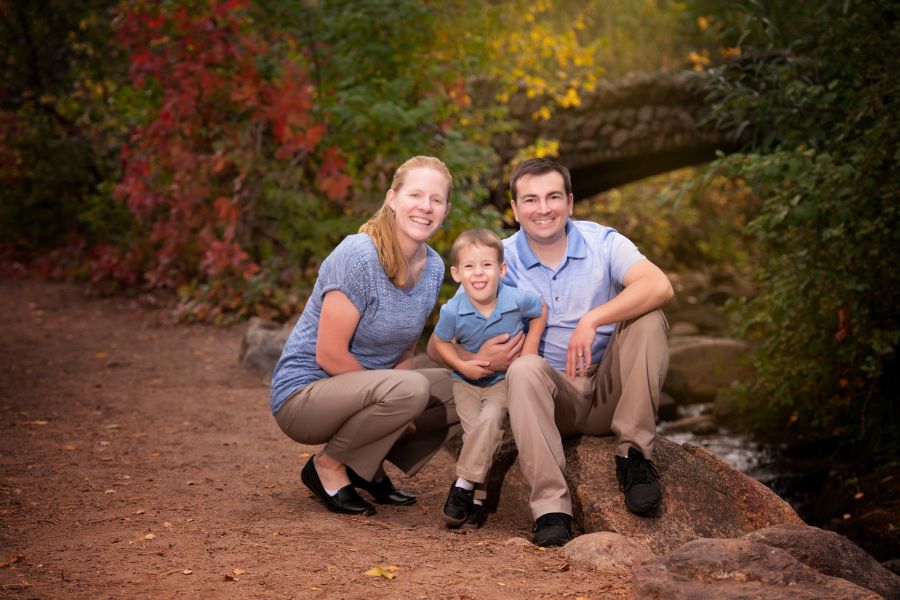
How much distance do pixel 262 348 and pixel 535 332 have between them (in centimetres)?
398

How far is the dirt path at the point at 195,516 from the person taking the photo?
2.97 meters

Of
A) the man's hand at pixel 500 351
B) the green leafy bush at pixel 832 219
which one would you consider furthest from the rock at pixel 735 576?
the green leafy bush at pixel 832 219

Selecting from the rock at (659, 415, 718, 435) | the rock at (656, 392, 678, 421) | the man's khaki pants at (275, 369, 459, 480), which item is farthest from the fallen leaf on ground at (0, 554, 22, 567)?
the rock at (656, 392, 678, 421)

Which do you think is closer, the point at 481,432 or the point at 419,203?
the point at 481,432

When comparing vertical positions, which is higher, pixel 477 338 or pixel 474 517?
pixel 477 338

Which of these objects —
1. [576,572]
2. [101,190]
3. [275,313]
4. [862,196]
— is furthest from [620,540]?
[101,190]

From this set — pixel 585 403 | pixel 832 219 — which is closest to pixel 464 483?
pixel 585 403

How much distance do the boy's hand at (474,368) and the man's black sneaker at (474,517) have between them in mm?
535

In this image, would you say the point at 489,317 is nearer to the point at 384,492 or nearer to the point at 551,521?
the point at 551,521

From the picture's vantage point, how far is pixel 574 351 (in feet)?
12.2

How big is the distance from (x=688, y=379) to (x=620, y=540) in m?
5.85

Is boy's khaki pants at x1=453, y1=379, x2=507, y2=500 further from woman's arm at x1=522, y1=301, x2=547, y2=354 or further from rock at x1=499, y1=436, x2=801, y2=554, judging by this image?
rock at x1=499, y1=436, x2=801, y2=554

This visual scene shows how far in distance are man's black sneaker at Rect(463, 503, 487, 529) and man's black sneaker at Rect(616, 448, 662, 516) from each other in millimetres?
584

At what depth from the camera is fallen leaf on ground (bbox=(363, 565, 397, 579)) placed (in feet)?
9.95
